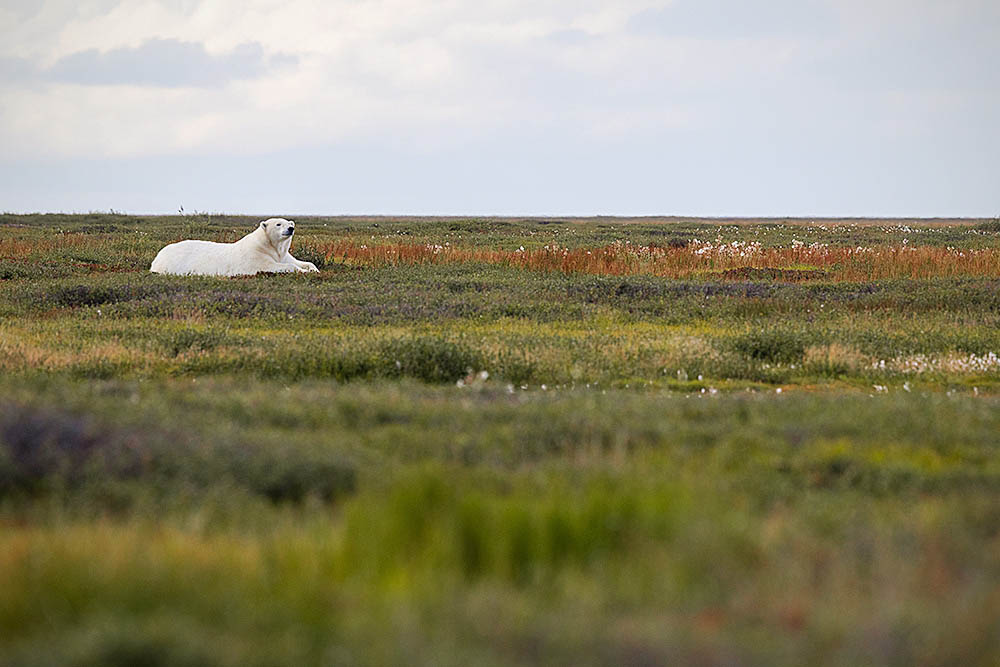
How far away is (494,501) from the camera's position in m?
5.15

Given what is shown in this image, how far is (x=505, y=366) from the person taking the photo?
1239cm

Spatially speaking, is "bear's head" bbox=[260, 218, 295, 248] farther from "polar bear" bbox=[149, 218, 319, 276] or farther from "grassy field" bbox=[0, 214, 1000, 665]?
"grassy field" bbox=[0, 214, 1000, 665]

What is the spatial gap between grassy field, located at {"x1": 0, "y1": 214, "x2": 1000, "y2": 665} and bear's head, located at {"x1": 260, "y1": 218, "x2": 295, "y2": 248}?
1014cm

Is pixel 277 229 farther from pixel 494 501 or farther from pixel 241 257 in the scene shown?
pixel 494 501

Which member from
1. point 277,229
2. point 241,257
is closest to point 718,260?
point 277,229

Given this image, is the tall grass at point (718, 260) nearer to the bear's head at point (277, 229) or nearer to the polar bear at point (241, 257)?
the polar bear at point (241, 257)

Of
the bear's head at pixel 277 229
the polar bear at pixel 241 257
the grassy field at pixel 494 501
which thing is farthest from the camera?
the polar bear at pixel 241 257

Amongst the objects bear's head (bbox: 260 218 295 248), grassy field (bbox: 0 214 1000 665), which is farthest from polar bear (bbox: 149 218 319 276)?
grassy field (bbox: 0 214 1000 665)

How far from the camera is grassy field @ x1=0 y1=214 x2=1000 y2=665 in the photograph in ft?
11.9

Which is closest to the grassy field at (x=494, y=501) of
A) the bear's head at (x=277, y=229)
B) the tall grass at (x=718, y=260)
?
the bear's head at (x=277, y=229)

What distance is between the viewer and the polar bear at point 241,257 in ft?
81.9

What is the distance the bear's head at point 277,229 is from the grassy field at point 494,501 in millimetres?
10141

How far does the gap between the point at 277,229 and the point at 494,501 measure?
2085 cm

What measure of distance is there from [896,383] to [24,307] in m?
15.4
